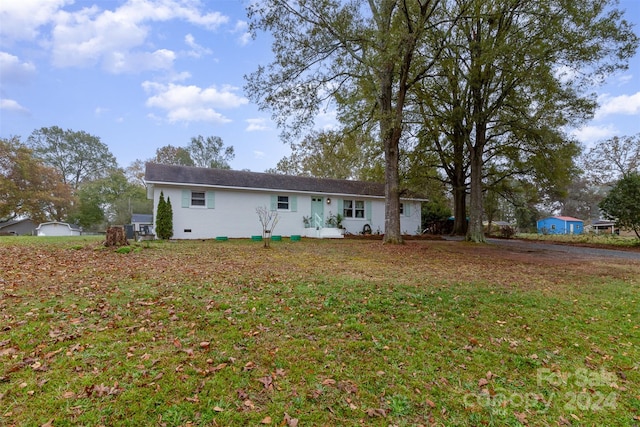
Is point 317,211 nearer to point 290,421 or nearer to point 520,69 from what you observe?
point 520,69

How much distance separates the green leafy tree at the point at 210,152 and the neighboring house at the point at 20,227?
1808 centimetres

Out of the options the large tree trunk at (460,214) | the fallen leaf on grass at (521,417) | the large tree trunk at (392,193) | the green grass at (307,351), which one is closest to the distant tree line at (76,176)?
the large tree trunk at (460,214)

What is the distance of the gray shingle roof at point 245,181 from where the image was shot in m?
14.4

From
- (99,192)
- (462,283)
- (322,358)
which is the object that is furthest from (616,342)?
(99,192)

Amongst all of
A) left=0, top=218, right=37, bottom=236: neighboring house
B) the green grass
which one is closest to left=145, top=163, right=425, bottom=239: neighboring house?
the green grass

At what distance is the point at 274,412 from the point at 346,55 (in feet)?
44.3

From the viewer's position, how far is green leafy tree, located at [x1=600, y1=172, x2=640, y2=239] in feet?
48.2

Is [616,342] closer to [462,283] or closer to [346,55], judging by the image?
[462,283]

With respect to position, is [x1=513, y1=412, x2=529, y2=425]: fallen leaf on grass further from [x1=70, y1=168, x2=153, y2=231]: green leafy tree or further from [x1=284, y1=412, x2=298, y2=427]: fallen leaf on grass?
[x1=70, y1=168, x2=153, y2=231]: green leafy tree

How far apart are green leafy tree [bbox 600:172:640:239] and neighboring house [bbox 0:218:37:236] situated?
158 feet

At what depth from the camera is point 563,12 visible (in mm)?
10797

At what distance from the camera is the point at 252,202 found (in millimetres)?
15883

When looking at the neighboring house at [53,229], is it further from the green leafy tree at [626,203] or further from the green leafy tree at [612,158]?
the green leafy tree at [612,158]

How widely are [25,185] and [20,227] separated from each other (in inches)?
278
